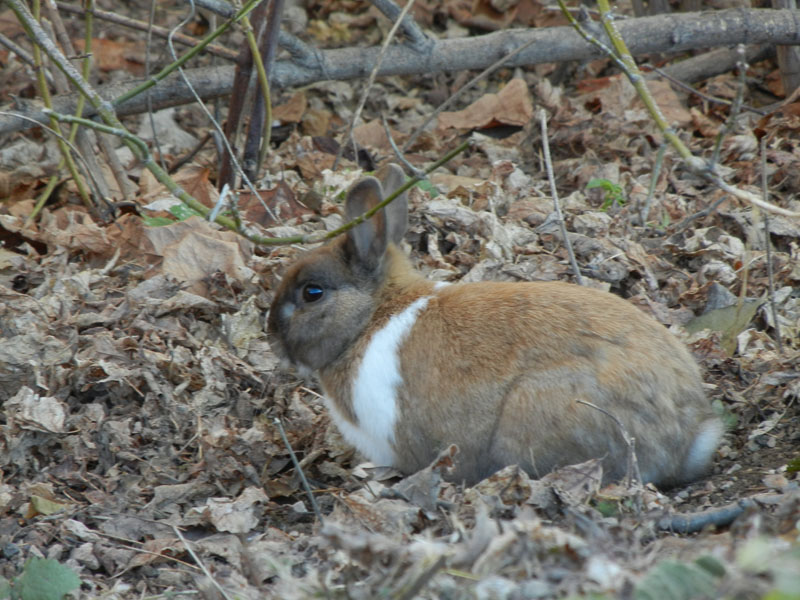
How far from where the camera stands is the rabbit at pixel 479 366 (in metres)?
4.46

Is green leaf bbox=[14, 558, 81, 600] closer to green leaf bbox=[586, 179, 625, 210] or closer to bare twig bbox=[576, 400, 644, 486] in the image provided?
bare twig bbox=[576, 400, 644, 486]

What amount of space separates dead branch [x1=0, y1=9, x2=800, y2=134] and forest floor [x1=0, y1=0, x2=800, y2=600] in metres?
0.57

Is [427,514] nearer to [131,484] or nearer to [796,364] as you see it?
[131,484]

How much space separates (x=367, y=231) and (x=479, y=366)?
0.99 meters

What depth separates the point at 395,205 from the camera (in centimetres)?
536

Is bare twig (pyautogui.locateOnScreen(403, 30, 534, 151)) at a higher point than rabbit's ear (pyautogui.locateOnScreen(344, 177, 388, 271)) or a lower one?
higher

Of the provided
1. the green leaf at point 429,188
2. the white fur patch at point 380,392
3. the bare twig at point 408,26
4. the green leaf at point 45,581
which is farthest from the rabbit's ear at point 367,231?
the bare twig at point 408,26

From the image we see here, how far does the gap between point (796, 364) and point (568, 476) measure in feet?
5.80

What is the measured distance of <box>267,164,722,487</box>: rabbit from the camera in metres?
4.46

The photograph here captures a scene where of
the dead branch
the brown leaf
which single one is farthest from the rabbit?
the brown leaf

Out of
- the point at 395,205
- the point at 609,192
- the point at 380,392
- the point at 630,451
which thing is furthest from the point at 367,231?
the point at 609,192

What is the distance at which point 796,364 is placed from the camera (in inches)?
206

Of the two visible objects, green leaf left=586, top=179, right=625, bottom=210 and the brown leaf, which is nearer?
green leaf left=586, top=179, right=625, bottom=210

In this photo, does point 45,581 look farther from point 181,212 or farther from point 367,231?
point 181,212
